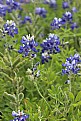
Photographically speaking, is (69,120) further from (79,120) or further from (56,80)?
(56,80)

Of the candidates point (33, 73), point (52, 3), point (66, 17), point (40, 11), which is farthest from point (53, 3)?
point (33, 73)

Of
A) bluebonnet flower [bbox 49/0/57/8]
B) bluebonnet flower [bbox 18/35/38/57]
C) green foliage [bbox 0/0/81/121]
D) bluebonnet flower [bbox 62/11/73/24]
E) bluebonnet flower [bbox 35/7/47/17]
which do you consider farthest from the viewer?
bluebonnet flower [bbox 49/0/57/8]

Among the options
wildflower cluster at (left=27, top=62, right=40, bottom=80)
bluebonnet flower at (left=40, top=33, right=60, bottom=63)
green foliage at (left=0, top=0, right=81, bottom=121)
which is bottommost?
green foliage at (left=0, top=0, right=81, bottom=121)

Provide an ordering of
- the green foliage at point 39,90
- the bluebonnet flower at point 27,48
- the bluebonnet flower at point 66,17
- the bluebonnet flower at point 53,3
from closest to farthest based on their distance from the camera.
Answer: the green foliage at point 39,90 < the bluebonnet flower at point 27,48 < the bluebonnet flower at point 66,17 < the bluebonnet flower at point 53,3

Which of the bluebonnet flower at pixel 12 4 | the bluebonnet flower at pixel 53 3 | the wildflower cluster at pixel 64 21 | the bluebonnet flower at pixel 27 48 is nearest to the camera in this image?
the bluebonnet flower at pixel 27 48

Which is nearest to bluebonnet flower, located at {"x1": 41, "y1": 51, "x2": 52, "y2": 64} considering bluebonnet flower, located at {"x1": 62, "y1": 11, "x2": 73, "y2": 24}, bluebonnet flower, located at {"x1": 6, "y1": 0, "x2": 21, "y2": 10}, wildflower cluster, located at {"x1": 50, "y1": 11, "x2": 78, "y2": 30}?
wildflower cluster, located at {"x1": 50, "y1": 11, "x2": 78, "y2": 30}

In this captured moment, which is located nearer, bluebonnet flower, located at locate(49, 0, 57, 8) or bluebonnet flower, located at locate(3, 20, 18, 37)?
bluebonnet flower, located at locate(3, 20, 18, 37)

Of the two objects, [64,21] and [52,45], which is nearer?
[52,45]

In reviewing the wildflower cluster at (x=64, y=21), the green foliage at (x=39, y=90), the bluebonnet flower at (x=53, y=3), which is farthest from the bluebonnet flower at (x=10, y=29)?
the bluebonnet flower at (x=53, y=3)

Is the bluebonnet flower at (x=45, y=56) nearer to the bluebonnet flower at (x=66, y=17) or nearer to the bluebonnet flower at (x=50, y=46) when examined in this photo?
Result: the bluebonnet flower at (x=50, y=46)

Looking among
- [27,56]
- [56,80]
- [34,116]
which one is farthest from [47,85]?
[34,116]

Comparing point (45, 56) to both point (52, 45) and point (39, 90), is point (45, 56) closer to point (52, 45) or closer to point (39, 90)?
point (52, 45)

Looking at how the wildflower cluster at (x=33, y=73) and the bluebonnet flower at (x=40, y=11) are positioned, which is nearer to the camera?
the wildflower cluster at (x=33, y=73)

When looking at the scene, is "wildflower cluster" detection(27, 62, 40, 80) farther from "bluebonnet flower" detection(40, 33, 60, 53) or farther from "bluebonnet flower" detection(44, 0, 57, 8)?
"bluebonnet flower" detection(44, 0, 57, 8)
